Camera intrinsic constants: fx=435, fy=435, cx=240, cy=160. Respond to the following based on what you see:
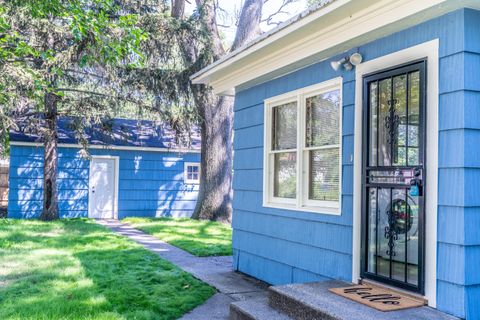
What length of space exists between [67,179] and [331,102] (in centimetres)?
990

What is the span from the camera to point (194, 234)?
9.28m

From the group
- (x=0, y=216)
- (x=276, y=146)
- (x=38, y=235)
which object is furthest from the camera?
(x=0, y=216)

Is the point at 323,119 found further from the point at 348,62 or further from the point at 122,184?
the point at 122,184

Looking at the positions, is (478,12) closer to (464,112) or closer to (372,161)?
(464,112)

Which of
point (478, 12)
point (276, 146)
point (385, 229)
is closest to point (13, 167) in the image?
point (276, 146)

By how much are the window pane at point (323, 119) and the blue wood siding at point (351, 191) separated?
0.19m

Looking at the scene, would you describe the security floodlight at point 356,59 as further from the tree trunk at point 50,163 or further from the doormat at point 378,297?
the tree trunk at point 50,163

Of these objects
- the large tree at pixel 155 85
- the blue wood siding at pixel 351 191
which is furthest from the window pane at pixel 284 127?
the large tree at pixel 155 85

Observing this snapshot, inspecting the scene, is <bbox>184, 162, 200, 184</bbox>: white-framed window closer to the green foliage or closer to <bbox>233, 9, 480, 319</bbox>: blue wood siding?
the green foliage

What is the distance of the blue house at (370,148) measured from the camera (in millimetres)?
2904

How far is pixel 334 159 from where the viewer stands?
13.8 feet

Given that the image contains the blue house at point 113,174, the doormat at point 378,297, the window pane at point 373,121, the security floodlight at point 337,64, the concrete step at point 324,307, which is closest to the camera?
the concrete step at point 324,307

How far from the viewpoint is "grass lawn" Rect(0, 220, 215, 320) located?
3.86 meters

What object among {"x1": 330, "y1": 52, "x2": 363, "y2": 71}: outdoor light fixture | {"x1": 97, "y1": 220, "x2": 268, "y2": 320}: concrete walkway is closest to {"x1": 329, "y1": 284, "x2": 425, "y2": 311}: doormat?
{"x1": 97, "y1": 220, "x2": 268, "y2": 320}: concrete walkway
